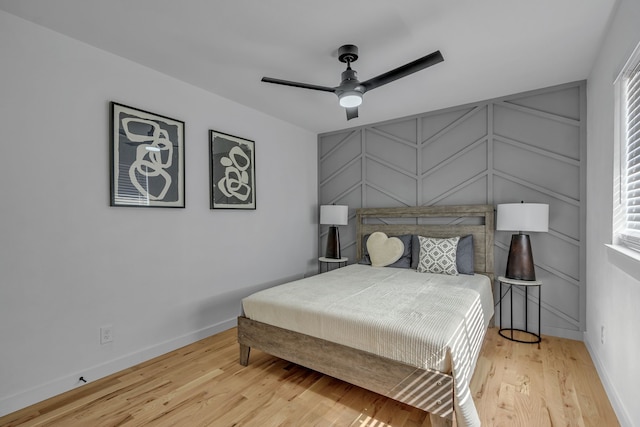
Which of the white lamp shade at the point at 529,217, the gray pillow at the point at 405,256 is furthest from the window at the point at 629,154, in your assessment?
the gray pillow at the point at 405,256

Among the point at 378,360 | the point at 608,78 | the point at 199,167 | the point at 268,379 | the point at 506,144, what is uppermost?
the point at 608,78

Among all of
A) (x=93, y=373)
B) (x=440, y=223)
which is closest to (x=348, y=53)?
(x=440, y=223)

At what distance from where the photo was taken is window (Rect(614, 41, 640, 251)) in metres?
1.65

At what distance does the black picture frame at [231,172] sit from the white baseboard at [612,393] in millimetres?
3294

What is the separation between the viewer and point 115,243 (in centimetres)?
237

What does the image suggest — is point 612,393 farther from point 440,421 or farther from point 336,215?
point 336,215

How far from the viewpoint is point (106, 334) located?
230 centimetres

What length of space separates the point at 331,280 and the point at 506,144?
235 centimetres

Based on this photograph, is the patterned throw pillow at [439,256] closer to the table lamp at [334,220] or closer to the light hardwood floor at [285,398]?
the light hardwood floor at [285,398]

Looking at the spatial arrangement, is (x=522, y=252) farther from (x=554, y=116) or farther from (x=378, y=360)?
(x=378, y=360)

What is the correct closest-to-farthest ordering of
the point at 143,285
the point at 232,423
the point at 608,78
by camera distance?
the point at 232,423, the point at 608,78, the point at 143,285

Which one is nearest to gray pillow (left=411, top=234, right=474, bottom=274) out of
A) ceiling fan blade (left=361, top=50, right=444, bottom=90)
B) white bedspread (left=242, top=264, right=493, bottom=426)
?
white bedspread (left=242, top=264, right=493, bottom=426)

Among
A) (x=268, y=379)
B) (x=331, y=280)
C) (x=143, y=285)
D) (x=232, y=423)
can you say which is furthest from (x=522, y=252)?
(x=143, y=285)

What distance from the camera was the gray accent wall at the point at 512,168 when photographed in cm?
289
